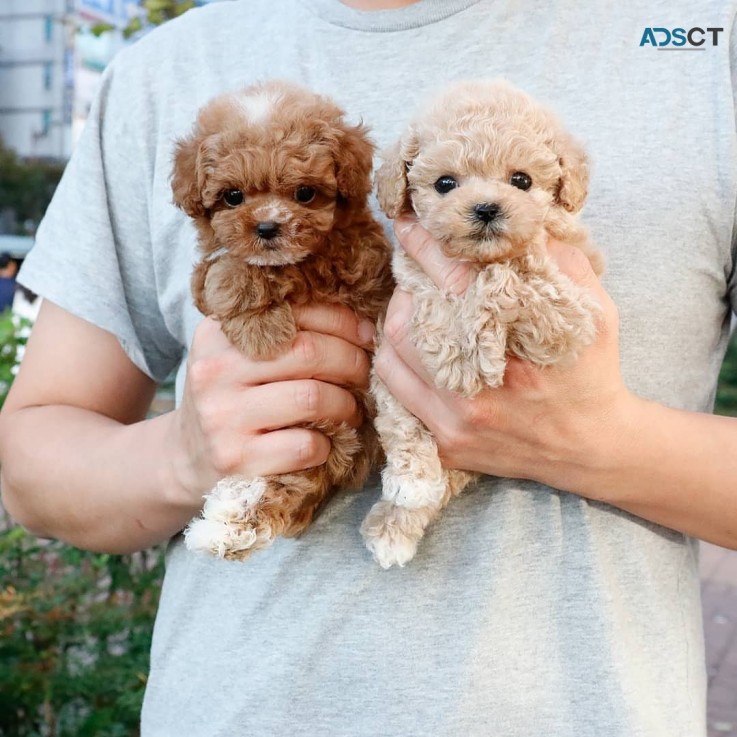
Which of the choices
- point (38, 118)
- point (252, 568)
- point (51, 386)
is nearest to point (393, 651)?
point (252, 568)

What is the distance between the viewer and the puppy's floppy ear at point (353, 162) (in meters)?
1.83

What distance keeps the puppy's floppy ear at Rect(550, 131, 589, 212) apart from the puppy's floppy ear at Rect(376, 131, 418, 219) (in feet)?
1.04

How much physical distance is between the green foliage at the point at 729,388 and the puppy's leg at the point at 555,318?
410 inches

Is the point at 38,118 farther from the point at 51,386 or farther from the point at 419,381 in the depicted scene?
the point at 419,381

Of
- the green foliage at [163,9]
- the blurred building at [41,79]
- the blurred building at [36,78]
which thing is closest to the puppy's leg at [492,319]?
the green foliage at [163,9]

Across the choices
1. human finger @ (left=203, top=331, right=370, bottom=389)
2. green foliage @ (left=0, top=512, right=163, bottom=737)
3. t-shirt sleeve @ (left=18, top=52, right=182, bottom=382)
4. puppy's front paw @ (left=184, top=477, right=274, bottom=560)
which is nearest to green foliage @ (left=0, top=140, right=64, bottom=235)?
green foliage @ (left=0, top=512, right=163, bottom=737)

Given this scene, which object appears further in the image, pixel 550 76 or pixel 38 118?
pixel 38 118

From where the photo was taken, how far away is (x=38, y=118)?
12414mm

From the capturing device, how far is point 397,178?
68.1 inches

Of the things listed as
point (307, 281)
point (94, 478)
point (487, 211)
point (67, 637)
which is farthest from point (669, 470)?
point (67, 637)

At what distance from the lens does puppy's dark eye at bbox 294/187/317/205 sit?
6.04ft

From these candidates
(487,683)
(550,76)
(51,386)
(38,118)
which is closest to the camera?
(487,683)

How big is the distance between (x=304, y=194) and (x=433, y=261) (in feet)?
1.37

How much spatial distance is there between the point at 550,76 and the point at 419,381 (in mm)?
836
